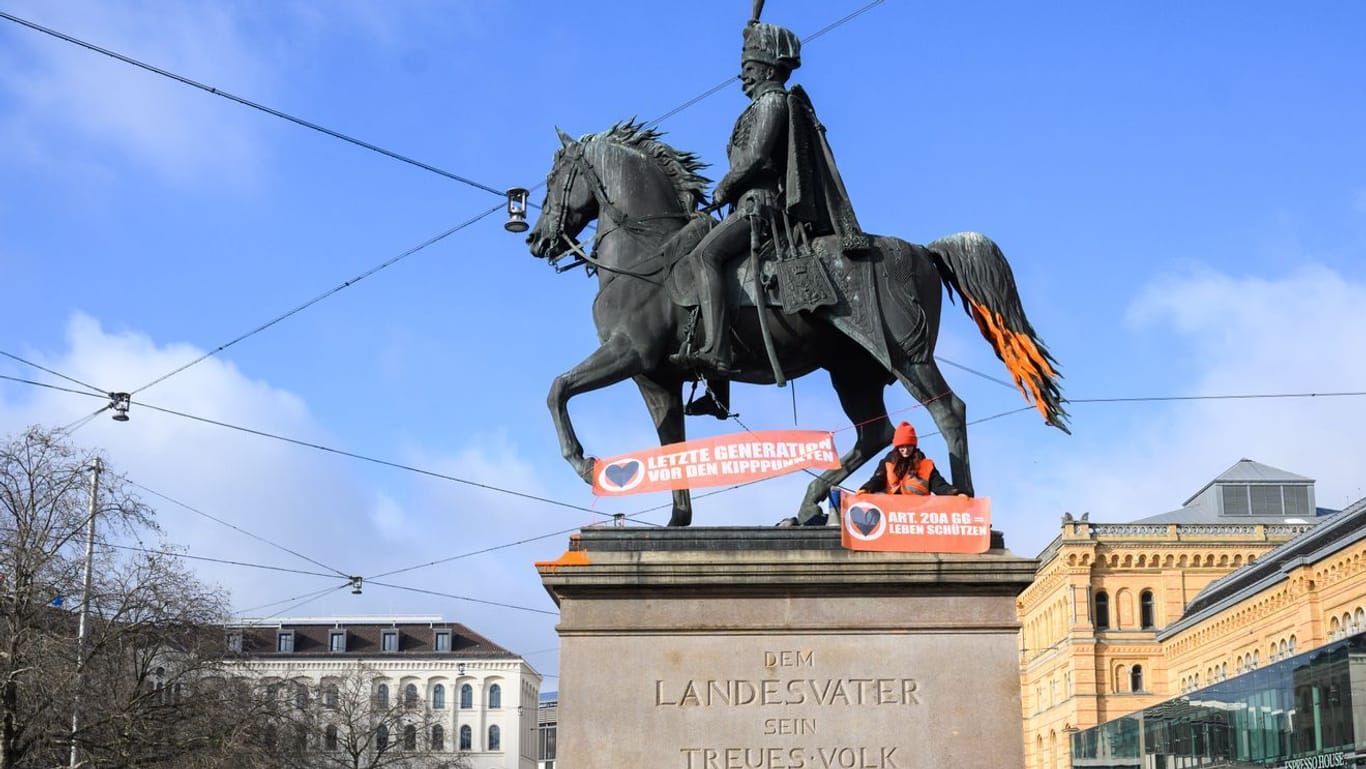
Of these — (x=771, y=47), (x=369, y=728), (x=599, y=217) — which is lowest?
(x=369, y=728)

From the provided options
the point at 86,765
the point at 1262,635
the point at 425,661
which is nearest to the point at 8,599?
the point at 86,765

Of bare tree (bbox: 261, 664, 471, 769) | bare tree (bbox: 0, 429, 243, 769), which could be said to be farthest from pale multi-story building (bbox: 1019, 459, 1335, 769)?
bare tree (bbox: 0, 429, 243, 769)

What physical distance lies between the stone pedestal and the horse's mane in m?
3.56

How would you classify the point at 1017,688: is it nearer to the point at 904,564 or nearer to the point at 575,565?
the point at 904,564

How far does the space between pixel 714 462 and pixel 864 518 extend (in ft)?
4.44

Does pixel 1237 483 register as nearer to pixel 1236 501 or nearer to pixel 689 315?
pixel 1236 501

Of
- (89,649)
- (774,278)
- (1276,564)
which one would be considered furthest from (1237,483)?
(774,278)

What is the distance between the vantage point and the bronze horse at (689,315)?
1347 cm

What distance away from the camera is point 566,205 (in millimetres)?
14812

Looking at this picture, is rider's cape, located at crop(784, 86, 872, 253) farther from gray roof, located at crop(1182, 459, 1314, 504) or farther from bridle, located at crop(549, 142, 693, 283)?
gray roof, located at crop(1182, 459, 1314, 504)

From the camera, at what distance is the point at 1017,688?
1227 cm

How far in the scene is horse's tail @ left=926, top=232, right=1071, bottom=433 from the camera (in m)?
14.0

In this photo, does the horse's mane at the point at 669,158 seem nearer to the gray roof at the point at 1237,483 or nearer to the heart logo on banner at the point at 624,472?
the heart logo on banner at the point at 624,472

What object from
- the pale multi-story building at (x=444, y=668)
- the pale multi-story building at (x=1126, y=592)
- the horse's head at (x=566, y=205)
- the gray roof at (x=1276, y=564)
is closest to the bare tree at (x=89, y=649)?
the horse's head at (x=566, y=205)
